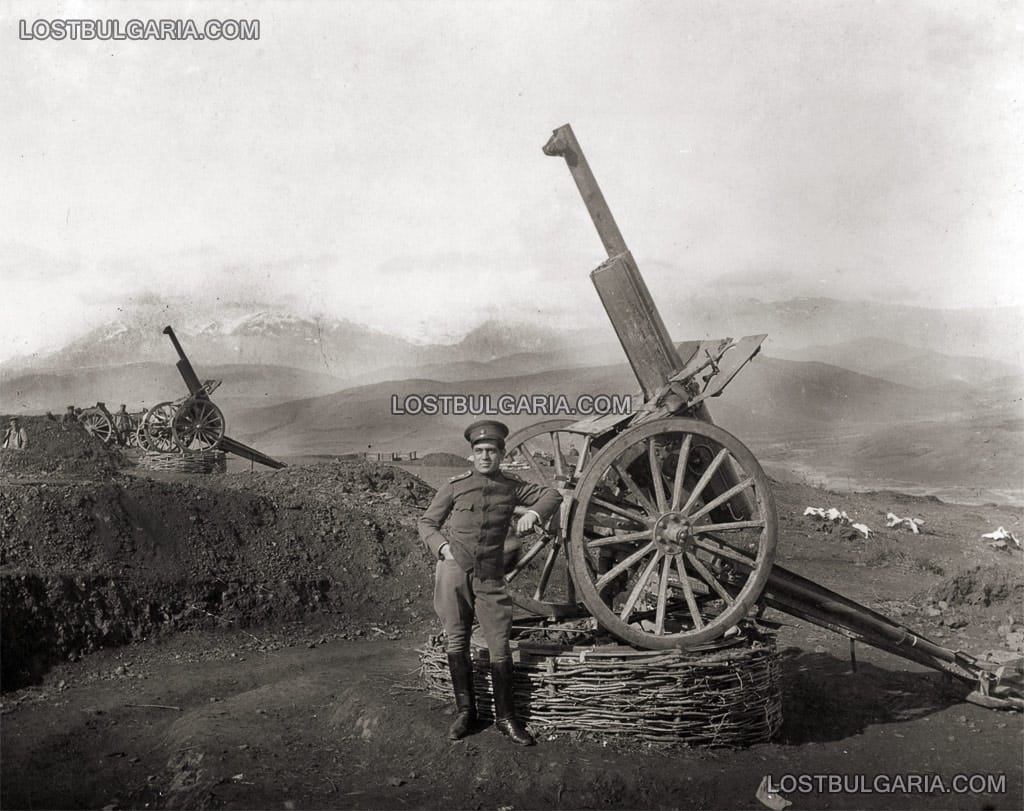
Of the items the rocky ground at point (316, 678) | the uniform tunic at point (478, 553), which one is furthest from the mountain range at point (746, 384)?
the uniform tunic at point (478, 553)

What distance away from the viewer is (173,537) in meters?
9.20

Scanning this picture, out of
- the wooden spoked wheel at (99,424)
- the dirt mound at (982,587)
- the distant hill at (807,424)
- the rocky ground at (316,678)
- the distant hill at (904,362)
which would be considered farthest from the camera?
the distant hill at (904,362)

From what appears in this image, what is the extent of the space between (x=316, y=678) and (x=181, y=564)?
103 inches

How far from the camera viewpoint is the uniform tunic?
537 centimetres

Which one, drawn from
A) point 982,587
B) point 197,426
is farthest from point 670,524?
point 197,426

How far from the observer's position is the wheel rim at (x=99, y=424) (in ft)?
62.0

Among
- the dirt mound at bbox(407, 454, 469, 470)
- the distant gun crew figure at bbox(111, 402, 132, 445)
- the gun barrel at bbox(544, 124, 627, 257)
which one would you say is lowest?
the dirt mound at bbox(407, 454, 469, 470)

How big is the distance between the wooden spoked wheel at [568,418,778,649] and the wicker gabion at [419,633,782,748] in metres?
0.15

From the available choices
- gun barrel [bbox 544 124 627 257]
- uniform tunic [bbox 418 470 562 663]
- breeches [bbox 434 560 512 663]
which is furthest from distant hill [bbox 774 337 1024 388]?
breeches [bbox 434 560 512 663]

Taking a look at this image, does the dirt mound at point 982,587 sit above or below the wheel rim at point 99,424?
below

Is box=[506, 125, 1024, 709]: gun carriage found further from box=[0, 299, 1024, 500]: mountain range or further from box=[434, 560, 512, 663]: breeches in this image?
box=[0, 299, 1024, 500]: mountain range

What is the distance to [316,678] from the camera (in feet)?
22.9

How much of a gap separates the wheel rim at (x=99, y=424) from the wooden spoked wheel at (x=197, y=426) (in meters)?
1.78

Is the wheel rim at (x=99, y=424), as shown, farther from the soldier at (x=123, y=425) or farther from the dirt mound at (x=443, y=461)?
the dirt mound at (x=443, y=461)
